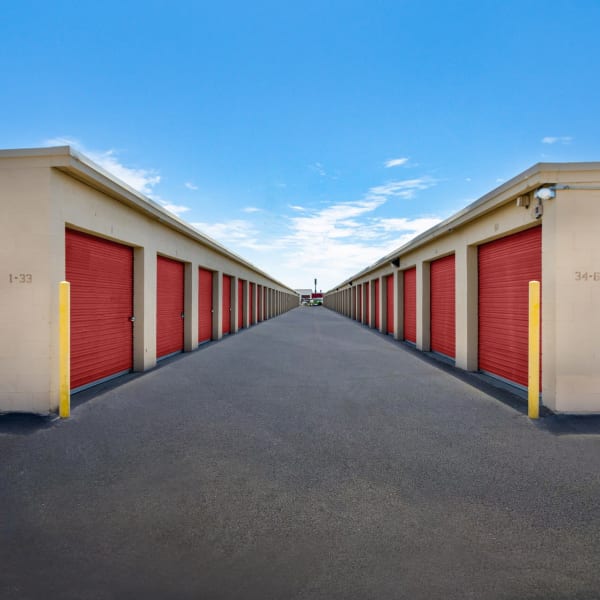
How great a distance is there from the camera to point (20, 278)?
17.3 ft

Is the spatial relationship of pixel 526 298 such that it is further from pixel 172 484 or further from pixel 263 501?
pixel 172 484

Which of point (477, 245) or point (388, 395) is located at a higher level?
point (477, 245)

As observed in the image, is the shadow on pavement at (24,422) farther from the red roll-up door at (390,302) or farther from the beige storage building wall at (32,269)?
the red roll-up door at (390,302)

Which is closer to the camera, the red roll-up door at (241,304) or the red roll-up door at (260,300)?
the red roll-up door at (241,304)

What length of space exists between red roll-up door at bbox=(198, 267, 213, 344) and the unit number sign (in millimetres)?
11087

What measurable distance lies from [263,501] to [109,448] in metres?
2.19

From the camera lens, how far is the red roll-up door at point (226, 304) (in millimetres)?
16859

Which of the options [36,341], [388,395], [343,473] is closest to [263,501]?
[343,473]

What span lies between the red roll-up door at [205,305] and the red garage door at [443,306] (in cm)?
825

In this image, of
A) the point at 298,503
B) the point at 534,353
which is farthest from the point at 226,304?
the point at 298,503

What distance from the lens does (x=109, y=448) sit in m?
4.12

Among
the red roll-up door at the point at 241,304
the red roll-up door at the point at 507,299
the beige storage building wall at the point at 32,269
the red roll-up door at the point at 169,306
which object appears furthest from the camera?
the red roll-up door at the point at 241,304

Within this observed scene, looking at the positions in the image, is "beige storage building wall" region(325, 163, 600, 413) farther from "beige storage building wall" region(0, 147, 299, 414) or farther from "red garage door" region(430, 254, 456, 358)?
"beige storage building wall" region(0, 147, 299, 414)

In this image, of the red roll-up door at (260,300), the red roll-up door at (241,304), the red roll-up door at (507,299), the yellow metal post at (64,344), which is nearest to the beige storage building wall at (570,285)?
the red roll-up door at (507,299)
